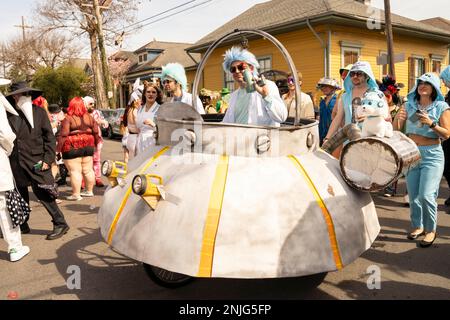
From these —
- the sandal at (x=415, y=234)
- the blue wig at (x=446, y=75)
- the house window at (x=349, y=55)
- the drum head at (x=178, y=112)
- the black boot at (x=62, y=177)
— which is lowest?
the sandal at (x=415, y=234)

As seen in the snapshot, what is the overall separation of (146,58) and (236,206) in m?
41.9

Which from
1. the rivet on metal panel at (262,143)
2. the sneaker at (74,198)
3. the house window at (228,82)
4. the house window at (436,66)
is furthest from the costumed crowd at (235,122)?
the house window at (436,66)

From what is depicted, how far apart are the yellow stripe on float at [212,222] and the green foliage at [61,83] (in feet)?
135

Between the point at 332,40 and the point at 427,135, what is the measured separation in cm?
1322

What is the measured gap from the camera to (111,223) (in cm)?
302

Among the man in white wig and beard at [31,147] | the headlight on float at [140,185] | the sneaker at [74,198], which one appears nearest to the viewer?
the headlight on float at [140,185]

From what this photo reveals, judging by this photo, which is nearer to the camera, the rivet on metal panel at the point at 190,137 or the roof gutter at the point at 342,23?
the rivet on metal panel at the point at 190,137

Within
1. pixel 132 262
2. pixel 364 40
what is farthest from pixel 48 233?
pixel 364 40

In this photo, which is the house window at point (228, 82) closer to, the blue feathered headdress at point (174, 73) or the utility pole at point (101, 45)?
the utility pole at point (101, 45)

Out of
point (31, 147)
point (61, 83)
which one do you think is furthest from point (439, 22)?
point (31, 147)

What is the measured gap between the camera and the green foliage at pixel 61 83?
40562 millimetres

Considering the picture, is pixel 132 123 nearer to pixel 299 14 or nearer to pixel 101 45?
pixel 299 14

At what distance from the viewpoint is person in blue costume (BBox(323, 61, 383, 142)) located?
4.66 meters

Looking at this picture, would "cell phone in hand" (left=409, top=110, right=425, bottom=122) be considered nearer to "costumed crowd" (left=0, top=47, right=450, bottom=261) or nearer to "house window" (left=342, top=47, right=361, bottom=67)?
"costumed crowd" (left=0, top=47, right=450, bottom=261)
